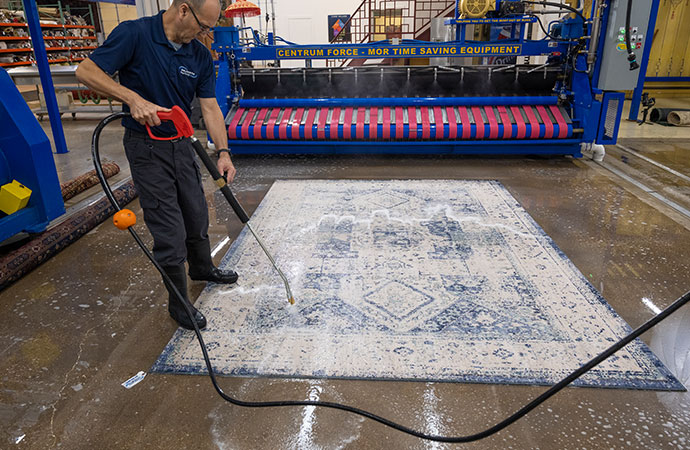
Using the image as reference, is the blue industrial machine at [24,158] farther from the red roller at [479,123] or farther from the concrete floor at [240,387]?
the red roller at [479,123]

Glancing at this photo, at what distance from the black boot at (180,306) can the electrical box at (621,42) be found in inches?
186

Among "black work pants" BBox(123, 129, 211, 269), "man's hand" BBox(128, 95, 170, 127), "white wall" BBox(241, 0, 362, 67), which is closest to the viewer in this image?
"man's hand" BBox(128, 95, 170, 127)

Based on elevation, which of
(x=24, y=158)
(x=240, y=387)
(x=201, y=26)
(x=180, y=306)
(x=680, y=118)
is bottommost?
(x=240, y=387)

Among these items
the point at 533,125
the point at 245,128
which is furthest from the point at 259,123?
the point at 533,125

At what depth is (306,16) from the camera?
12828 millimetres

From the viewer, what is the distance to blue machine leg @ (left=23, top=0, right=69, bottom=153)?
17.0 feet

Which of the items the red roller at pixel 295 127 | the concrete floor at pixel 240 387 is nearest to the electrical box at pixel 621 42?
the concrete floor at pixel 240 387

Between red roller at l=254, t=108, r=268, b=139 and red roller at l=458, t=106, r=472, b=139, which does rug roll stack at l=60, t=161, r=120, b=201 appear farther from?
red roller at l=458, t=106, r=472, b=139

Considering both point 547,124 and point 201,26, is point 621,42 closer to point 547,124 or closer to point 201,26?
point 547,124

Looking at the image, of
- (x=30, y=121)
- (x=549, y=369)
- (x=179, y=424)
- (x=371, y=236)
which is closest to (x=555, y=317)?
(x=549, y=369)

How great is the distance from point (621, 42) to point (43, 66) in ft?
20.8

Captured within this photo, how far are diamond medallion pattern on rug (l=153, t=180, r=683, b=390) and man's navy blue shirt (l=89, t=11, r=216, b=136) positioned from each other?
104cm

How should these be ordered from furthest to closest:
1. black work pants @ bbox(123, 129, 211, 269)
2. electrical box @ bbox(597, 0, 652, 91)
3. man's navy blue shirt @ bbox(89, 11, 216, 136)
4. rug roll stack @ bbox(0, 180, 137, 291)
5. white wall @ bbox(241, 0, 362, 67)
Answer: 1. white wall @ bbox(241, 0, 362, 67)
2. electrical box @ bbox(597, 0, 652, 91)
3. rug roll stack @ bbox(0, 180, 137, 291)
4. black work pants @ bbox(123, 129, 211, 269)
5. man's navy blue shirt @ bbox(89, 11, 216, 136)

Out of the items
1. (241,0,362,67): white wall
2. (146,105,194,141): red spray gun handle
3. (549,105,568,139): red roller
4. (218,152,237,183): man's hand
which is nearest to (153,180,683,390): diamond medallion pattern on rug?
(218,152,237,183): man's hand
